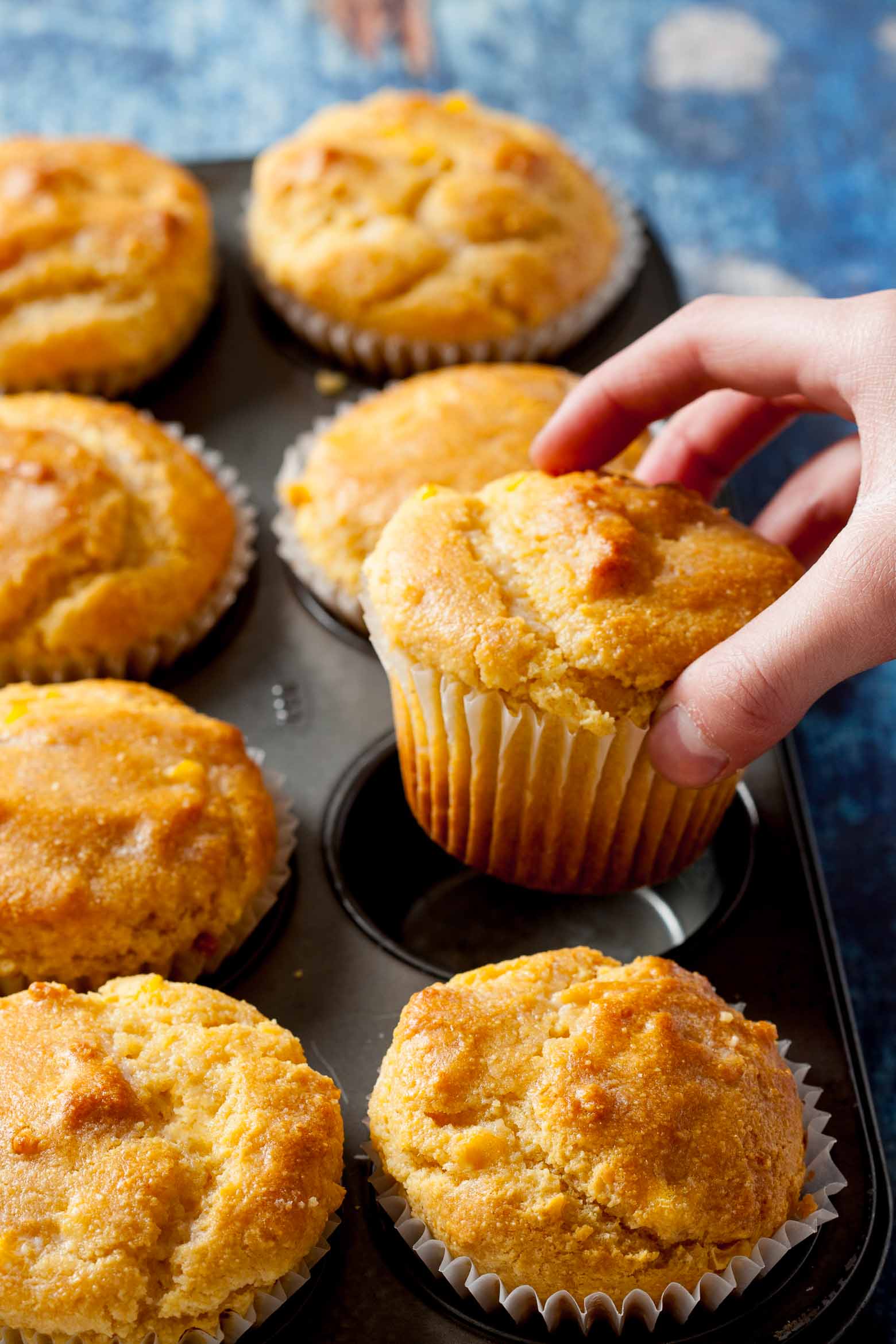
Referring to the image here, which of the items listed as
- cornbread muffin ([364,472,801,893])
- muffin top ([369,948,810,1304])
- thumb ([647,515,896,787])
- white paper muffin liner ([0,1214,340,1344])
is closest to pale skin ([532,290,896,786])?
thumb ([647,515,896,787])

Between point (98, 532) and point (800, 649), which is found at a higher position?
point (800, 649)

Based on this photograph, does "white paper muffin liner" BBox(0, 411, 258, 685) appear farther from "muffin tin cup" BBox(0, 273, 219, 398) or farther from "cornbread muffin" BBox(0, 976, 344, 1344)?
"cornbread muffin" BBox(0, 976, 344, 1344)

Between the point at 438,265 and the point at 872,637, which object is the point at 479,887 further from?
the point at 438,265

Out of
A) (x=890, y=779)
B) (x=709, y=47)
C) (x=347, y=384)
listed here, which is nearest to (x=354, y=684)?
(x=347, y=384)

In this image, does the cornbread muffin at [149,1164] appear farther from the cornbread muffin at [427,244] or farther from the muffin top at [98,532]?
A: the cornbread muffin at [427,244]

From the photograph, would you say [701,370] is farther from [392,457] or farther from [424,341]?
[424,341]

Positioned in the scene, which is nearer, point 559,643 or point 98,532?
point 559,643

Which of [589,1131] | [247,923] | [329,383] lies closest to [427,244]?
[329,383]
